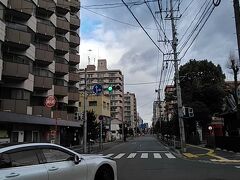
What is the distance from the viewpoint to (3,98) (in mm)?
34469

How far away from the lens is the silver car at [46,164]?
6.96 metres

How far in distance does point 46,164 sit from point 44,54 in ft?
118

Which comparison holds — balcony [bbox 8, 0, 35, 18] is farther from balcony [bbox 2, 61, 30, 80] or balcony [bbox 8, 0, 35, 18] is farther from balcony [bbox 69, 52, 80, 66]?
balcony [bbox 69, 52, 80, 66]

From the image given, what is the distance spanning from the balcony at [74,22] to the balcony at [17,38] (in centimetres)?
1951

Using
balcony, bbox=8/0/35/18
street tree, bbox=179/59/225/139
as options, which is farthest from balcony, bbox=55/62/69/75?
street tree, bbox=179/59/225/139

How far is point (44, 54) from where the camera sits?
42.4m

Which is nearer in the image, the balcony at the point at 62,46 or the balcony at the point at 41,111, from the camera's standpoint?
the balcony at the point at 41,111

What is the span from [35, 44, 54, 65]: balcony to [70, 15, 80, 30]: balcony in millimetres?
12347

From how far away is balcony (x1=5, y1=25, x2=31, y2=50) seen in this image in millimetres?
34469

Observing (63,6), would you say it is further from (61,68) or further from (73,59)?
(73,59)

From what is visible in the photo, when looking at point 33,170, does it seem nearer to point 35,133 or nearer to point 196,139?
point 35,133

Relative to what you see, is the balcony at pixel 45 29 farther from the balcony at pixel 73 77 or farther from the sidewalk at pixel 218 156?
the sidewalk at pixel 218 156

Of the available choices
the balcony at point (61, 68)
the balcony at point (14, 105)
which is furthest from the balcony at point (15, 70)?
the balcony at point (61, 68)

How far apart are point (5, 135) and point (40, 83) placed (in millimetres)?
9576
